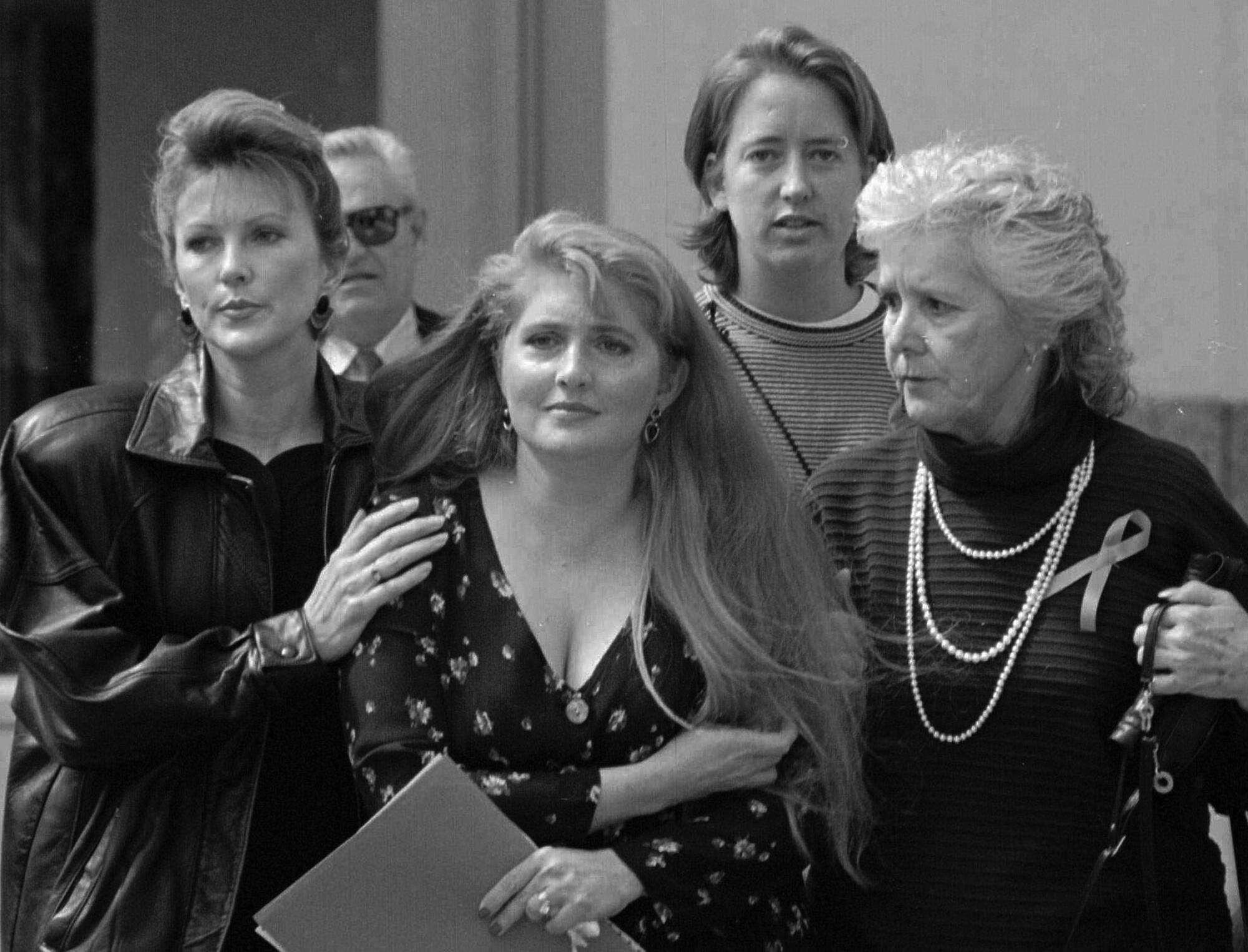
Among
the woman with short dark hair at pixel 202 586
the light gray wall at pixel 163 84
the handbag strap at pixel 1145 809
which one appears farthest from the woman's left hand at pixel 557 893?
the light gray wall at pixel 163 84

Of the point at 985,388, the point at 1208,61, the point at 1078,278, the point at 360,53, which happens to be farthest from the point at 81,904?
the point at 1208,61

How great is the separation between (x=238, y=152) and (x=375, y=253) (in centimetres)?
117

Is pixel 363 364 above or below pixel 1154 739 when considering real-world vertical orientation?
above

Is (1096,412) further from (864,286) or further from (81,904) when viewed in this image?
(81,904)

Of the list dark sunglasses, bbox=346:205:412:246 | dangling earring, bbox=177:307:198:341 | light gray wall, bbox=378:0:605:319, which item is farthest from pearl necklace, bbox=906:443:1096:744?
light gray wall, bbox=378:0:605:319

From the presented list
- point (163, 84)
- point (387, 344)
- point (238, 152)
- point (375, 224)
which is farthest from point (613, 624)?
point (163, 84)

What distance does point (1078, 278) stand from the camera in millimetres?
2846

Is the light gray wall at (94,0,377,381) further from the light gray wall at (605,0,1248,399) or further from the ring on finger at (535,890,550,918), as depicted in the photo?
the ring on finger at (535,890,550,918)

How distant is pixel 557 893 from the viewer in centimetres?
265

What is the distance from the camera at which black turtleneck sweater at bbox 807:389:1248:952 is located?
2771 mm

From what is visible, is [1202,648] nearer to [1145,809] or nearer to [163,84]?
[1145,809]

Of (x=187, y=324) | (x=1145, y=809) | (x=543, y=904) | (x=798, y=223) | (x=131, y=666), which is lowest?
(x=543, y=904)

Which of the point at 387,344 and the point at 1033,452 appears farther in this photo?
the point at 387,344

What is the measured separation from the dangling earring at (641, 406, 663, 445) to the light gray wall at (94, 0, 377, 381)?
7.01 ft
